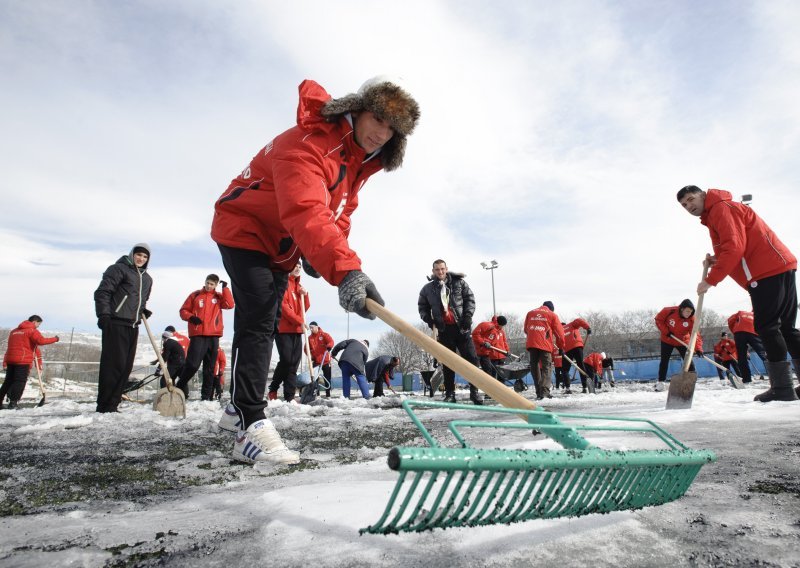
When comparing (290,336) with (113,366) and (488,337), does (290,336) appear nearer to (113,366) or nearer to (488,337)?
(113,366)

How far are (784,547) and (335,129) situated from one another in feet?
7.11

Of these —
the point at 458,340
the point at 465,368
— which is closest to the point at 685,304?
the point at 458,340

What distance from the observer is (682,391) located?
4070mm

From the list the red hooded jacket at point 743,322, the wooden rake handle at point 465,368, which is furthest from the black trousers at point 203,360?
the red hooded jacket at point 743,322

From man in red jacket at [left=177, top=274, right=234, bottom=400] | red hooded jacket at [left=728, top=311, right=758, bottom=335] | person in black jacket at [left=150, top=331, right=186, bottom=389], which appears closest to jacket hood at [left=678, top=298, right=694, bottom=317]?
red hooded jacket at [left=728, top=311, right=758, bottom=335]

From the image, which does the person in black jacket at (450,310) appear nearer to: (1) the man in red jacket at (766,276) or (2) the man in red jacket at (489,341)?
(2) the man in red jacket at (489,341)

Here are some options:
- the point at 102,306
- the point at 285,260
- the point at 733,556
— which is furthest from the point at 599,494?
the point at 102,306

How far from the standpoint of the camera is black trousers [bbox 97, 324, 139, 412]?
14.9 feet

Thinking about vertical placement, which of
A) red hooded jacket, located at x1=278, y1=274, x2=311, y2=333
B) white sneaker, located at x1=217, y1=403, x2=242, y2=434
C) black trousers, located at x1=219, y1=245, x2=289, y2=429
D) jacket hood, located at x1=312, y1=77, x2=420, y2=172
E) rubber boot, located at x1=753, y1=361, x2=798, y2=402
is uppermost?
jacket hood, located at x1=312, y1=77, x2=420, y2=172

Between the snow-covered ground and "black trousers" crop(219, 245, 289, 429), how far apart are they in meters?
0.35

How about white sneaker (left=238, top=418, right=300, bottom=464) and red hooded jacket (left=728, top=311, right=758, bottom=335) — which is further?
red hooded jacket (left=728, top=311, right=758, bottom=335)

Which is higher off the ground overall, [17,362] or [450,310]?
[450,310]

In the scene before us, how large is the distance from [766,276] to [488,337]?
6.07m

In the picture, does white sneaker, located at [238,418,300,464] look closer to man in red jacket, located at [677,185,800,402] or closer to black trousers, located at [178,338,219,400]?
man in red jacket, located at [677,185,800,402]
